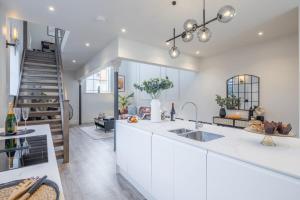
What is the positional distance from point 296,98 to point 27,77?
24.6 feet

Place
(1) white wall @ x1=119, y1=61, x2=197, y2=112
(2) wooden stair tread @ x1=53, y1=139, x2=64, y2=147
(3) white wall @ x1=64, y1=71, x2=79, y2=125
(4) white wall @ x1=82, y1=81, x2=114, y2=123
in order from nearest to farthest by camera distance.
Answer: (2) wooden stair tread @ x1=53, y1=139, x2=64, y2=147
(1) white wall @ x1=119, y1=61, x2=197, y2=112
(3) white wall @ x1=64, y1=71, x2=79, y2=125
(4) white wall @ x1=82, y1=81, x2=114, y2=123

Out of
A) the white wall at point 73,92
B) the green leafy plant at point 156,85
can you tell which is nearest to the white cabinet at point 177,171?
the green leafy plant at point 156,85

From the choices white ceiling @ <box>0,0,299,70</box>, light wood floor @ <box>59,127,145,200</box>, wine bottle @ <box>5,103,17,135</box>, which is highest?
white ceiling @ <box>0,0,299,70</box>

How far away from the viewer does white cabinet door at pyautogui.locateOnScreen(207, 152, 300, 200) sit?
0.95 m

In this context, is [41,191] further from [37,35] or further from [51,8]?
[37,35]

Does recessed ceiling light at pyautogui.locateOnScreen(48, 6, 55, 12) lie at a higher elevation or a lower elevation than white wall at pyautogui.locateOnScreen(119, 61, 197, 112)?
higher

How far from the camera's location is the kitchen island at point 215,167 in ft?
3.29

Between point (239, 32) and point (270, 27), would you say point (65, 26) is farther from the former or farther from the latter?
point (270, 27)

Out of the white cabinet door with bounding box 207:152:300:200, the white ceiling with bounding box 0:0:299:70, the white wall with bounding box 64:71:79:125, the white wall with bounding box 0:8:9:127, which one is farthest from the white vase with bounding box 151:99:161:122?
the white wall with bounding box 64:71:79:125

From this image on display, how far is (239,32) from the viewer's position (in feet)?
12.8

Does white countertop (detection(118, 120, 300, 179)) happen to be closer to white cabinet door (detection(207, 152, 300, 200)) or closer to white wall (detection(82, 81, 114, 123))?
white cabinet door (detection(207, 152, 300, 200))

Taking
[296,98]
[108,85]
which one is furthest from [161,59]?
[108,85]

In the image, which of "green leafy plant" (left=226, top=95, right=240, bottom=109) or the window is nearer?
"green leafy plant" (left=226, top=95, right=240, bottom=109)

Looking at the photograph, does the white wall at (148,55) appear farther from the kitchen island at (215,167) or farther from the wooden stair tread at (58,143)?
the kitchen island at (215,167)
